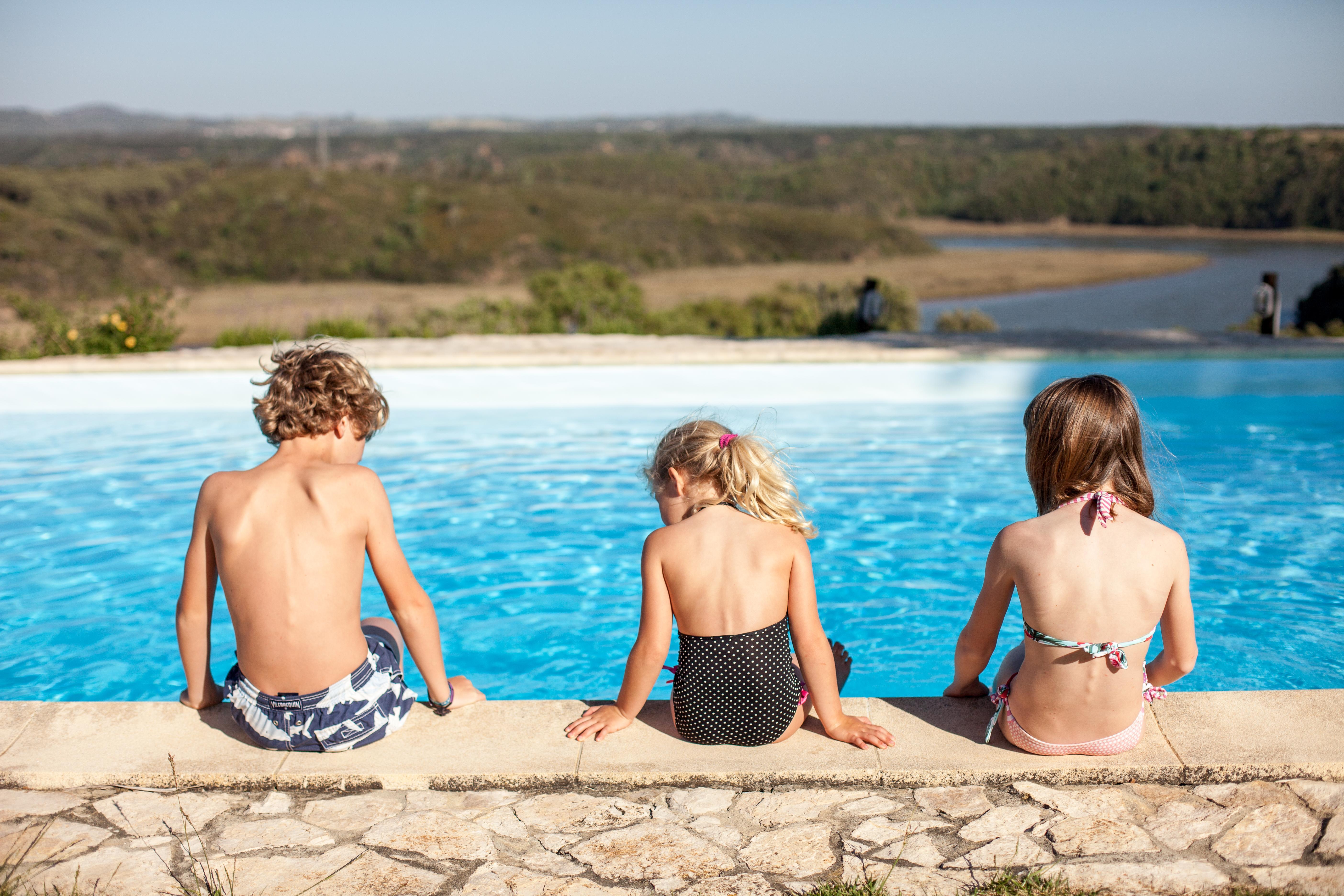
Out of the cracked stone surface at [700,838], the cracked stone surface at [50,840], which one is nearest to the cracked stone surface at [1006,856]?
the cracked stone surface at [700,838]

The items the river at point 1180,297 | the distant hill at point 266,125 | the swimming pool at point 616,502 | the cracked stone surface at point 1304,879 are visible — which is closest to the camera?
the cracked stone surface at point 1304,879

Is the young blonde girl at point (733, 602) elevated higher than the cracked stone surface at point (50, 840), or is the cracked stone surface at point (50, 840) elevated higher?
the young blonde girl at point (733, 602)

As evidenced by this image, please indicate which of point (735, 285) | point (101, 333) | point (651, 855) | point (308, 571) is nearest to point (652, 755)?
point (651, 855)

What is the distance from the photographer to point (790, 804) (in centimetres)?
225

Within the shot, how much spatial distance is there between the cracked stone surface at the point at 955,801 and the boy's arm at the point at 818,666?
17cm

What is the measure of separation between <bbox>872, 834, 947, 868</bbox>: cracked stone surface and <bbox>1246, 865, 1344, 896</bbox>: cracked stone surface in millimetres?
590

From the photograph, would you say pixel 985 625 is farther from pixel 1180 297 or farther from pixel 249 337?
pixel 1180 297

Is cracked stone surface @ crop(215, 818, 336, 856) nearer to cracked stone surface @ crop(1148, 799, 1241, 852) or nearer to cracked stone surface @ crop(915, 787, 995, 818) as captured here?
cracked stone surface @ crop(915, 787, 995, 818)

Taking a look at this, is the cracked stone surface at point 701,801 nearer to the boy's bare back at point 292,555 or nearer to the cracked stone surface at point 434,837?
the cracked stone surface at point 434,837

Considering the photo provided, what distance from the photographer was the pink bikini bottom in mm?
2342

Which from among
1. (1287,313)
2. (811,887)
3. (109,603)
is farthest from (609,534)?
(1287,313)

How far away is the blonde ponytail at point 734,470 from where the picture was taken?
93.8 inches

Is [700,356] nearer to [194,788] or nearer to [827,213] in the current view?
[194,788]

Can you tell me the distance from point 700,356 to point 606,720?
6050 millimetres
